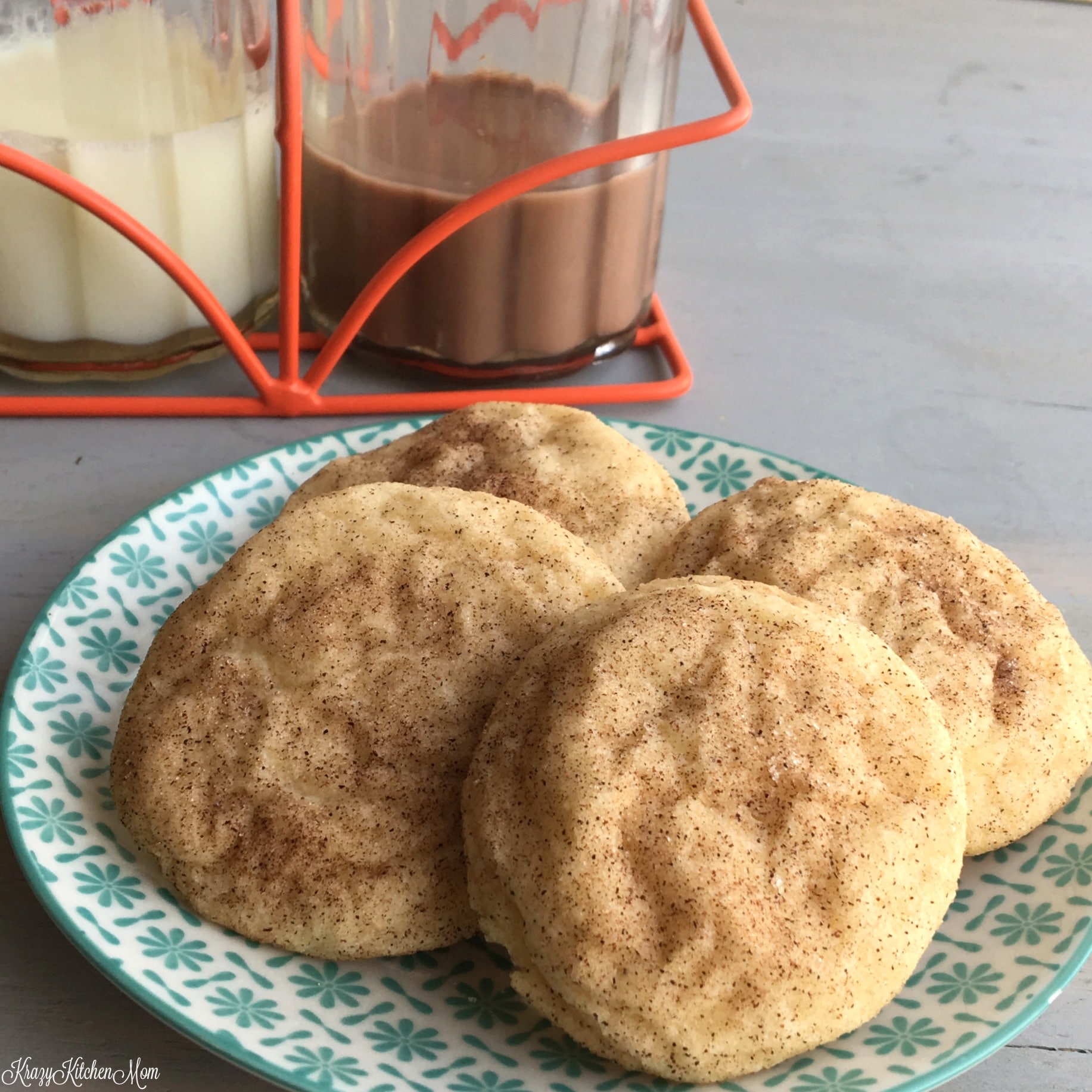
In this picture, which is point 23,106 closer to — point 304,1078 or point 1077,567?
point 304,1078

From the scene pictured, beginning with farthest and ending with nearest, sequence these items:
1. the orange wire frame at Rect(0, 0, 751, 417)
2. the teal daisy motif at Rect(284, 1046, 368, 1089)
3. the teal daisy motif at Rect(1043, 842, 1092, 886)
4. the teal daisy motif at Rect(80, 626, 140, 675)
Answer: the orange wire frame at Rect(0, 0, 751, 417) → the teal daisy motif at Rect(80, 626, 140, 675) → the teal daisy motif at Rect(1043, 842, 1092, 886) → the teal daisy motif at Rect(284, 1046, 368, 1089)

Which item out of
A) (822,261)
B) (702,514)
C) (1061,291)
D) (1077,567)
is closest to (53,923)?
(702,514)

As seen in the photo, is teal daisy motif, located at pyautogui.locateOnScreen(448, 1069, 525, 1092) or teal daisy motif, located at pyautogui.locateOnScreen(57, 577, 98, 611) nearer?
teal daisy motif, located at pyautogui.locateOnScreen(448, 1069, 525, 1092)

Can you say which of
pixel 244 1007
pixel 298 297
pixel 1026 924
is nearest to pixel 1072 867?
pixel 1026 924

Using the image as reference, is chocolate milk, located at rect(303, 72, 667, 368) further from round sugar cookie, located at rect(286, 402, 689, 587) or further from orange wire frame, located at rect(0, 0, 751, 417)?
round sugar cookie, located at rect(286, 402, 689, 587)

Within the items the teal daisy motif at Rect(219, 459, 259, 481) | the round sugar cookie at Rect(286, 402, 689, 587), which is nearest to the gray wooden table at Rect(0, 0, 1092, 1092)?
the teal daisy motif at Rect(219, 459, 259, 481)

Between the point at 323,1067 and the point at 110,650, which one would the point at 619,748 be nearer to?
the point at 323,1067

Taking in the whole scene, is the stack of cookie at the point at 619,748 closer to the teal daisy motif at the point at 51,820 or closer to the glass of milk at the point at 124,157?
the teal daisy motif at the point at 51,820
